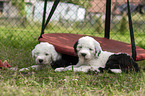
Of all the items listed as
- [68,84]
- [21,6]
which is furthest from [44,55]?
[21,6]

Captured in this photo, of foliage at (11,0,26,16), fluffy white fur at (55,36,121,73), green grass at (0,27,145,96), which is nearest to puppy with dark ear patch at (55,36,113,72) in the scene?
fluffy white fur at (55,36,121,73)

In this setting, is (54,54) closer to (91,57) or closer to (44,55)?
(44,55)

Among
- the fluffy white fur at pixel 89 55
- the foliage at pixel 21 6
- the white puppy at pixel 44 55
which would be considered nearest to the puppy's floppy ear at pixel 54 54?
the white puppy at pixel 44 55

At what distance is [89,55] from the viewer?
2883mm

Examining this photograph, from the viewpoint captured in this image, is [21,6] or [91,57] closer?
[91,57]

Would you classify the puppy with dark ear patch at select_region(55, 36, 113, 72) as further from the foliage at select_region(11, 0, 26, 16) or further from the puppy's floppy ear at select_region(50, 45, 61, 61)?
the foliage at select_region(11, 0, 26, 16)

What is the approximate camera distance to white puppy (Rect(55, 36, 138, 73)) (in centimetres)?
289

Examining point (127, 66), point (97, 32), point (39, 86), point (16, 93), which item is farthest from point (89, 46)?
point (97, 32)

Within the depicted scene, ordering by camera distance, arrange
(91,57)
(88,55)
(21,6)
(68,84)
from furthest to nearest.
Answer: (21,6), (91,57), (88,55), (68,84)

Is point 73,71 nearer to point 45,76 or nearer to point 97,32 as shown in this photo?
point 45,76

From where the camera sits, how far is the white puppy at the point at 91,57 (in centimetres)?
289

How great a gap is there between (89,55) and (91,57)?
0.44ft

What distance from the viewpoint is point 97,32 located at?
9156mm

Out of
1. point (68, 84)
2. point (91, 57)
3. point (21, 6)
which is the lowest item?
point (68, 84)
